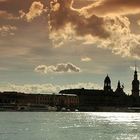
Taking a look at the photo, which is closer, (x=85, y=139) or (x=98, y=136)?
(x=85, y=139)

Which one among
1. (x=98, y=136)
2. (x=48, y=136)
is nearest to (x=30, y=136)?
(x=48, y=136)

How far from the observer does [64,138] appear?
88188 mm

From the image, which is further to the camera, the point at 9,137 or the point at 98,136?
the point at 98,136

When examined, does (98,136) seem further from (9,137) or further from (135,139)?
(9,137)

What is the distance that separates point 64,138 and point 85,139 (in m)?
2.73

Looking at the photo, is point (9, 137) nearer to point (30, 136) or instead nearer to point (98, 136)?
point (30, 136)

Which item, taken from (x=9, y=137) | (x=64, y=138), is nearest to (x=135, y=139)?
(x=64, y=138)

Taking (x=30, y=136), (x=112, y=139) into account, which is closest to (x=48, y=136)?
(x=30, y=136)

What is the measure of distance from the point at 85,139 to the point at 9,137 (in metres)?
9.68

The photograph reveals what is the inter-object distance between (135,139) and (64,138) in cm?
926

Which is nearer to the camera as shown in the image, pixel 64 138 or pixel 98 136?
pixel 64 138

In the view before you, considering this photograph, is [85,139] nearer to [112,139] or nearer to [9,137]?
[112,139]

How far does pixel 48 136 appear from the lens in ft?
301

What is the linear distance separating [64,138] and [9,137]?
23.2 ft
